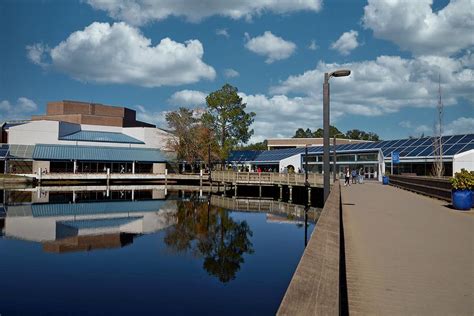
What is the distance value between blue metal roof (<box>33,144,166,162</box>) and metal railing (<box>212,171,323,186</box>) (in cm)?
2156

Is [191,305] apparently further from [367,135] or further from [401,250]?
[367,135]

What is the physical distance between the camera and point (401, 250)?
339 inches

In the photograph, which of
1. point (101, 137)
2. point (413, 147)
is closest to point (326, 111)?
point (413, 147)

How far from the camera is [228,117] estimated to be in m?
63.4

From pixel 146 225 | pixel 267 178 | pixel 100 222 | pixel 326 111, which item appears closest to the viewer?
pixel 326 111

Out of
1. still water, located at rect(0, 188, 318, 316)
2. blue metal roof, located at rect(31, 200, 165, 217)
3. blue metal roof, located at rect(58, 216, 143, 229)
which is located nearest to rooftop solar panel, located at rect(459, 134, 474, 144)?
still water, located at rect(0, 188, 318, 316)

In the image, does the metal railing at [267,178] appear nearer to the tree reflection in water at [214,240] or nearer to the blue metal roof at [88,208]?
the tree reflection in water at [214,240]

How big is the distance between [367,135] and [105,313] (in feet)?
496

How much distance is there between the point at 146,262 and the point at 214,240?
17.5 ft

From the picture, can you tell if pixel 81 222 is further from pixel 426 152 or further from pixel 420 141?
pixel 420 141

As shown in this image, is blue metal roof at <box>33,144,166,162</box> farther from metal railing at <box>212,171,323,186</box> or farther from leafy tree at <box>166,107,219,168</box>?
metal railing at <box>212,171,323,186</box>

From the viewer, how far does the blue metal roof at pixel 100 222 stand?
74.3ft

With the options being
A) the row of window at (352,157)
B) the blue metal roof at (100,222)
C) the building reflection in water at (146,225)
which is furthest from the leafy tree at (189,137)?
the blue metal roof at (100,222)

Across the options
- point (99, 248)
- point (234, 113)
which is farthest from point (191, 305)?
point (234, 113)
